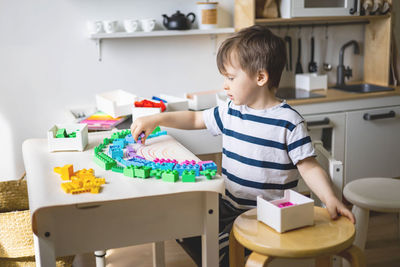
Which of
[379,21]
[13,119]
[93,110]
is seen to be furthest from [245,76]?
[379,21]

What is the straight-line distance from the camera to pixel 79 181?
4.30 feet

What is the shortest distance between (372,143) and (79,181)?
2.39m

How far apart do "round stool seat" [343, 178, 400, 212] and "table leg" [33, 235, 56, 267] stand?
134cm

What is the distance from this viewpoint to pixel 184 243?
1.67m

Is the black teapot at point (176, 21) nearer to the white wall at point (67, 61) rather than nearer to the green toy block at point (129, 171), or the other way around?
the white wall at point (67, 61)

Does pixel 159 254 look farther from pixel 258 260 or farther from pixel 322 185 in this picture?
pixel 258 260

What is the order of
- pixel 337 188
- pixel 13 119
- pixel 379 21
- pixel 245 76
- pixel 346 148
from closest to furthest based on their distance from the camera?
pixel 245 76 → pixel 337 188 → pixel 13 119 → pixel 346 148 → pixel 379 21

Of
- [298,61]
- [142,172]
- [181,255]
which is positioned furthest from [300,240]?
[298,61]

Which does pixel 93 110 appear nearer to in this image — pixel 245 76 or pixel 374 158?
pixel 245 76

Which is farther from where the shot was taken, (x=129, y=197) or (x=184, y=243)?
(x=184, y=243)

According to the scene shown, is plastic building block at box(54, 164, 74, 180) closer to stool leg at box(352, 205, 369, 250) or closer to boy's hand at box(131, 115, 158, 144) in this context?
boy's hand at box(131, 115, 158, 144)

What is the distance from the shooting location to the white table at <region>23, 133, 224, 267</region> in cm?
124

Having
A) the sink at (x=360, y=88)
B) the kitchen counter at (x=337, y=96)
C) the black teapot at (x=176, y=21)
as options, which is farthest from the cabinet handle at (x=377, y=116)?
the black teapot at (x=176, y=21)

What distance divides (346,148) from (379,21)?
97cm
